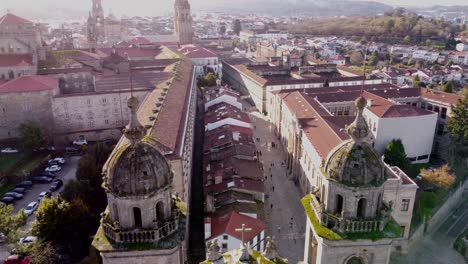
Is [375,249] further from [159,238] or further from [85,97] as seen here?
[85,97]

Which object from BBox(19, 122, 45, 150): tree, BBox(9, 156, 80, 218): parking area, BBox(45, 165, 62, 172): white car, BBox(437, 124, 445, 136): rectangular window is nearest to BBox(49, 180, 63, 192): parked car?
BBox(9, 156, 80, 218): parking area

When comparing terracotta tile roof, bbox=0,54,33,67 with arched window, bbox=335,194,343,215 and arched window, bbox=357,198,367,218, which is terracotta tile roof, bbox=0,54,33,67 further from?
arched window, bbox=357,198,367,218

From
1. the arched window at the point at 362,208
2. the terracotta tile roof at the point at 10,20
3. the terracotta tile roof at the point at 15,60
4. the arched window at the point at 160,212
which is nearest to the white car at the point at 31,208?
the arched window at the point at 160,212

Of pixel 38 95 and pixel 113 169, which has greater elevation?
pixel 113 169

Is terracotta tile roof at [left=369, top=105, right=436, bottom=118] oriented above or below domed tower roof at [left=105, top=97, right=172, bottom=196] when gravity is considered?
below

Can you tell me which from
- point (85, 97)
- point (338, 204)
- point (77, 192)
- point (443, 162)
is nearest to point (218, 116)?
point (85, 97)

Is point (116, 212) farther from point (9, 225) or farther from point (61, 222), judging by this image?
point (9, 225)

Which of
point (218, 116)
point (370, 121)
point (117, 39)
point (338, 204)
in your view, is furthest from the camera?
point (117, 39)
